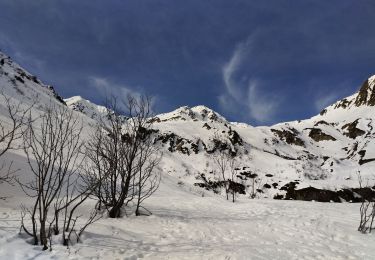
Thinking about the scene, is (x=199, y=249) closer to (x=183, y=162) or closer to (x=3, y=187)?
(x=3, y=187)

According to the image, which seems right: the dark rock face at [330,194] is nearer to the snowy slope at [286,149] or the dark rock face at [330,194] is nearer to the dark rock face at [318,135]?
the snowy slope at [286,149]

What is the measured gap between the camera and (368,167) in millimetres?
34750

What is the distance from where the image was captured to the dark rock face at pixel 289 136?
5638 cm

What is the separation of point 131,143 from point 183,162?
26.8 meters

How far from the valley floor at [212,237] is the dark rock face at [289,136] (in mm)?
44229

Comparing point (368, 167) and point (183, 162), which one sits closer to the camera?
point (368, 167)

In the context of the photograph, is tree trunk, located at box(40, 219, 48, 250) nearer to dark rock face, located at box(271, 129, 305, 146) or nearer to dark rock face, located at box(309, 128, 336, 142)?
dark rock face, located at box(271, 129, 305, 146)

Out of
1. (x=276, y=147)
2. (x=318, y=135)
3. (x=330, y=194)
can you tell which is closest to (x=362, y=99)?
(x=318, y=135)

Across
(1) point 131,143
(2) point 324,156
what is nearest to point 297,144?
(2) point 324,156

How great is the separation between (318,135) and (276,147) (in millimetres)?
12720

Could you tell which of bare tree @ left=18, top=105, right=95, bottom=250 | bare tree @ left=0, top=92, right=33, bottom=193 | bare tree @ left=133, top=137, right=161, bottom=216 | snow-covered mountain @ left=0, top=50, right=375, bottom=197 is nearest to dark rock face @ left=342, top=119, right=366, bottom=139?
snow-covered mountain @ left=0, top=50, right=375, bottom=197

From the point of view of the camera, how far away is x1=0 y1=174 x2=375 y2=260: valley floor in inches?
282

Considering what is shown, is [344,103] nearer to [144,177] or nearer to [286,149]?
[286,149]

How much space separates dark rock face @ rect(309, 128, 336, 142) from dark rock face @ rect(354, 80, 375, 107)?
15.5 metres
